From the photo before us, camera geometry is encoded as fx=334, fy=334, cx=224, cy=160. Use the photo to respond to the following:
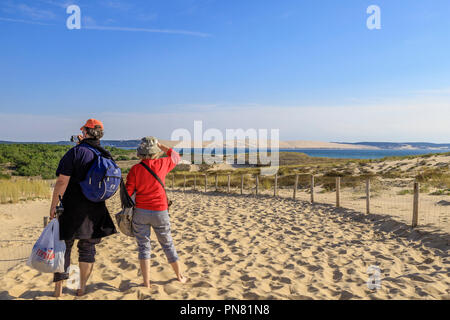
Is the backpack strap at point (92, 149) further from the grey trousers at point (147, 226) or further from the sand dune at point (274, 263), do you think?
the sand dune at point (274, 263)

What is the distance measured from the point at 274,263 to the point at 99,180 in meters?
3.05

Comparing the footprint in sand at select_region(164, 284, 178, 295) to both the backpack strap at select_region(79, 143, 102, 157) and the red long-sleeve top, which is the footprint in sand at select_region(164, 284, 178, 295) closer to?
the red long-sleeve top

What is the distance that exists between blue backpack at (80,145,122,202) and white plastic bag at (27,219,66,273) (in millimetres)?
417

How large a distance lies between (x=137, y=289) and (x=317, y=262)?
2.77 m

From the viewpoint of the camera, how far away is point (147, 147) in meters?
3.43

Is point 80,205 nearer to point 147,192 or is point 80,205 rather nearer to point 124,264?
point 147,192

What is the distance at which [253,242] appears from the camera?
21.1 ft

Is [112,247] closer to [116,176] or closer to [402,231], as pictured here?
[116,176]

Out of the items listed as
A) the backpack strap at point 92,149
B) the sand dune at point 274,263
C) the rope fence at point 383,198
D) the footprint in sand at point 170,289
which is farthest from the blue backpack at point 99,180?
the rope fence at point 383,198

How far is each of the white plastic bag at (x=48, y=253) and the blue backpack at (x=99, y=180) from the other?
417 mm

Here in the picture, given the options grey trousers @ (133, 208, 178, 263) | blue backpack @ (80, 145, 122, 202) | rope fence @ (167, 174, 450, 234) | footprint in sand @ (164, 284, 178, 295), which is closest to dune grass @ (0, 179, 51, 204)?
rope fence @ (167, 174, 450, 234)

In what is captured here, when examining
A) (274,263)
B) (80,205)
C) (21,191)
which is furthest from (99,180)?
(21,191)

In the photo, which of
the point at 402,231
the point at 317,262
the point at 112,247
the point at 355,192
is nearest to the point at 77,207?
the point at 112,247

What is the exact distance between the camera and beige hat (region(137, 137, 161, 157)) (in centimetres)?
343
